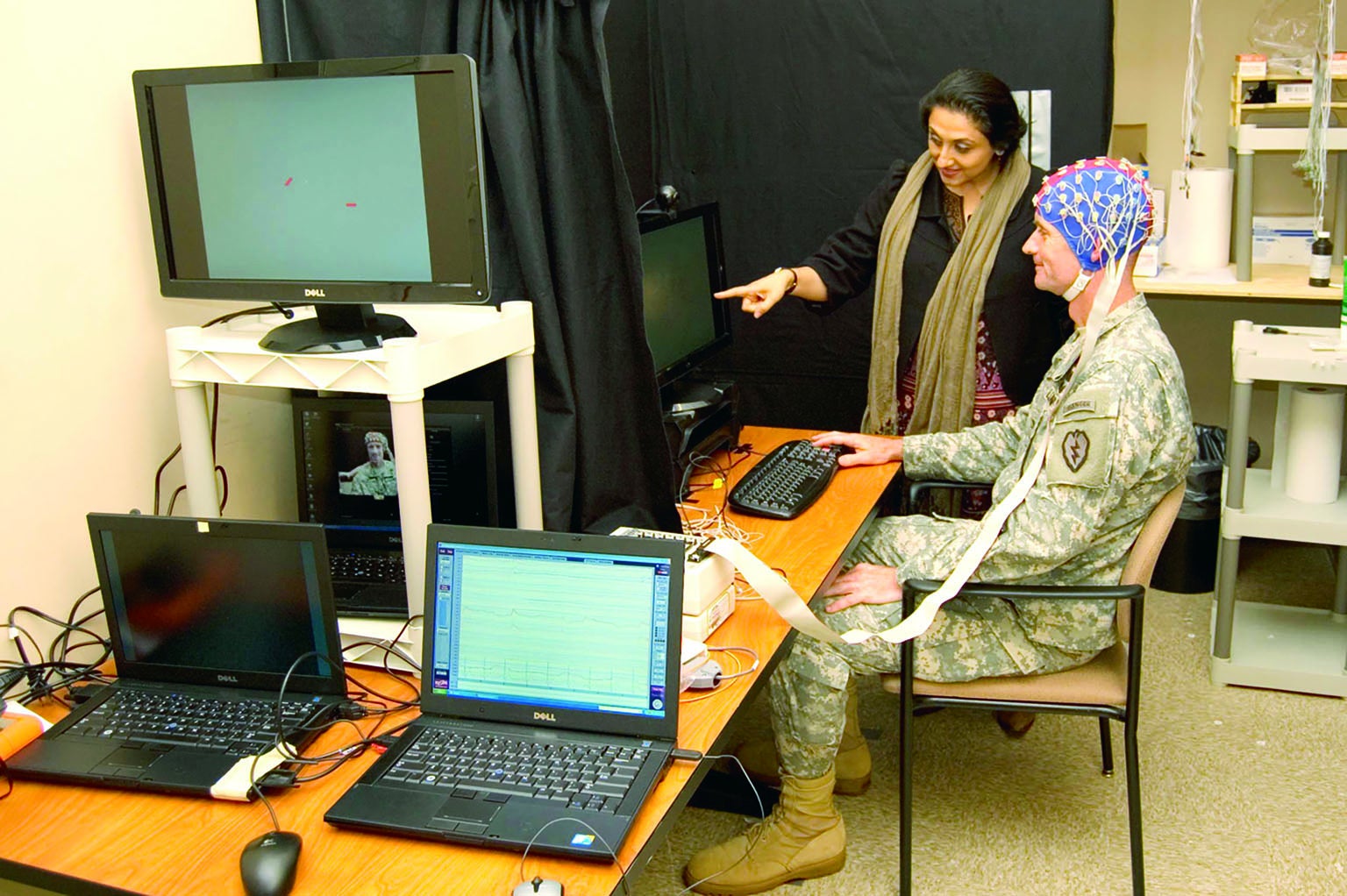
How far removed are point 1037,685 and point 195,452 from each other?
1458 mm

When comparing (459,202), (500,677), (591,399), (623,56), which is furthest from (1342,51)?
(500,677)

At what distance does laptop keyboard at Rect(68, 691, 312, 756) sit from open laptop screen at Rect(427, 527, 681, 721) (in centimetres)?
22

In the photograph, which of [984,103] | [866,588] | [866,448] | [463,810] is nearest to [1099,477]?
[866,588]

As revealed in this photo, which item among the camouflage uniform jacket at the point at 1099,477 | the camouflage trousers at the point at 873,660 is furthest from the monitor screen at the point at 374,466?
the camouflage uniform jacket at the point at 1099,477

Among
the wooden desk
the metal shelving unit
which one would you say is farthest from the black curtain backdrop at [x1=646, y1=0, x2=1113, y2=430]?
the wooden desk

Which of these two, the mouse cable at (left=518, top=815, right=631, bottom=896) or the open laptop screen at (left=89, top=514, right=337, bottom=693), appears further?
the open laptop screen at (left=89, top=514, right=337, bottom=693)

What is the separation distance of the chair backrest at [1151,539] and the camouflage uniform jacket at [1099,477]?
0.02 meters

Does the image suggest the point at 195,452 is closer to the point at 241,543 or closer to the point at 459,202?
the point at 241,543

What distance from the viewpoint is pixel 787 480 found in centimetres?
246

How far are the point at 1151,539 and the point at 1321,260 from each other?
1.57 m

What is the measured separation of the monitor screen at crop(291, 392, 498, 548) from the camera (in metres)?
1.95

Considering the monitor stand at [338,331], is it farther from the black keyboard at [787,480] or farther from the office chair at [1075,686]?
the office chair at [1075,686]

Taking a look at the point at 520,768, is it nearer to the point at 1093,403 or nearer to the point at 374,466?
the point at 374,466

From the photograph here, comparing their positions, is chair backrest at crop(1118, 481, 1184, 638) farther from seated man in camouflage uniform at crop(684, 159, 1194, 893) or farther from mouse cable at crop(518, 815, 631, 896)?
mouse cable at crop(518, 815, 631, 896)
